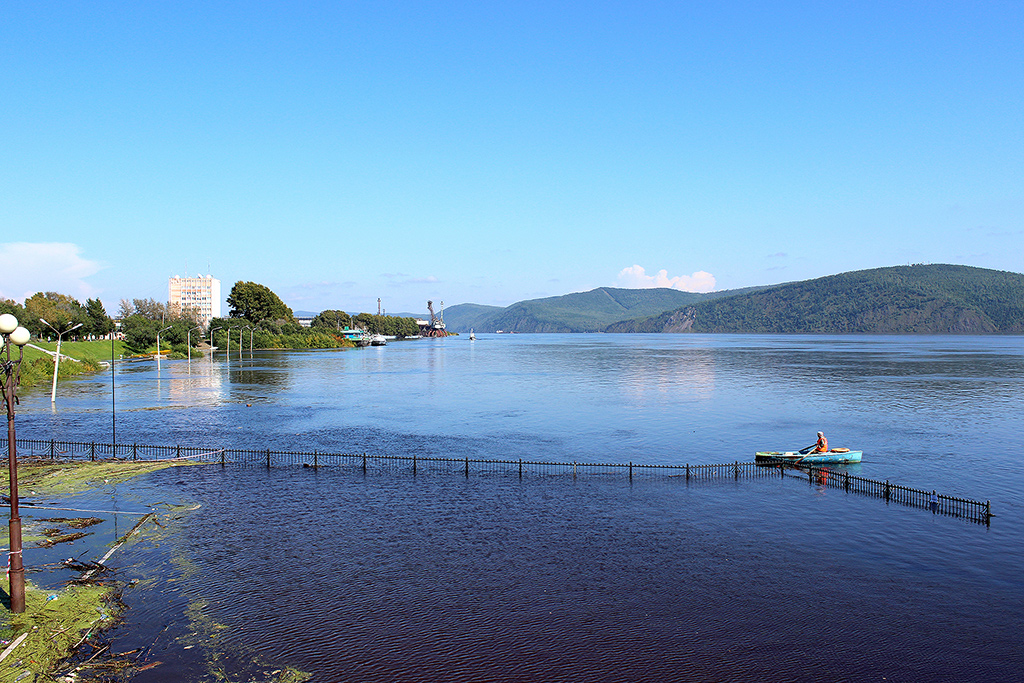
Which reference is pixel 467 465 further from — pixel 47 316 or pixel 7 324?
pixel 47 316

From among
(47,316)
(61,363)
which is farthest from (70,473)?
(47,316)

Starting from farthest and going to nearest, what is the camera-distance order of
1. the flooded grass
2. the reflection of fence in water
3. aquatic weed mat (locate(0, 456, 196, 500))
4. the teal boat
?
the teal boat → the reflection of fence in water → the flooded grass → aquatic weed mat (locate(0, 456, 196, 500))

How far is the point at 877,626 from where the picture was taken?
78.6ft

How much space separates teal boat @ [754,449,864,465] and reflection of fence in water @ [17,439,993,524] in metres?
0.43

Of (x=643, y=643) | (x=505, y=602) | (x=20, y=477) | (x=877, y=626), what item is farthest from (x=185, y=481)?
(x=877, y=626)

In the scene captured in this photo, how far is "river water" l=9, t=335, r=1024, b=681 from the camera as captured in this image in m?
21.7

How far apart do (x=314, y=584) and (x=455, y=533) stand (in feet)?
29.6

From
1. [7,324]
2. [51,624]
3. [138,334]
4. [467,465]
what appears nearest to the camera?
[7,324]

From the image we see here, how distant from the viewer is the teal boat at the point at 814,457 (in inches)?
2055

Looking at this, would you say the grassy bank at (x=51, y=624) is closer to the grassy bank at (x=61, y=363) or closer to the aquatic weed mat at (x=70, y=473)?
the aquatic weed mat at (x=70, y=473)

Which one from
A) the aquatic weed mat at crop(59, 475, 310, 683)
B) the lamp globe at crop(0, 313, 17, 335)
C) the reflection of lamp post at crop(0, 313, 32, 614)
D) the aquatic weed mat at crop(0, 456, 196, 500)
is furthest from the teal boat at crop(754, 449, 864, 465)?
the lamp globe at crop(0, 313, 17, 335)

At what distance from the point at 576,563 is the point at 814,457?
102ft

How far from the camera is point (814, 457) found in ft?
172

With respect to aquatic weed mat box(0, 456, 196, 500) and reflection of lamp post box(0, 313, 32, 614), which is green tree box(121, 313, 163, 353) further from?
reflection of lamp post box(0, 313, 32, 614)
